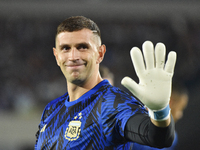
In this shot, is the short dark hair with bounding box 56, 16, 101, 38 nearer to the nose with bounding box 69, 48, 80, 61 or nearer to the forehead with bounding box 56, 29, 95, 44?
A: the forehead with bounding box 56, 29, 95, 44

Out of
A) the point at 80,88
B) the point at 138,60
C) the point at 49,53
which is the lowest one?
the point at 80,88

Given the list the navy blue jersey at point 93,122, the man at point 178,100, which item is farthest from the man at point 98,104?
the man at point 178,100

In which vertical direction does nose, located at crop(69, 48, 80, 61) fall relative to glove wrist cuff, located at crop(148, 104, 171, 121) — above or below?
above

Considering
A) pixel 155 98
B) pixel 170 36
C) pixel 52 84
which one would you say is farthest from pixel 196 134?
pixel 155 98

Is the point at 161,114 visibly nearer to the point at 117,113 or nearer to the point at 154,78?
the point at 154,78

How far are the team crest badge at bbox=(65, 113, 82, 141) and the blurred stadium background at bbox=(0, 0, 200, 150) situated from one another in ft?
→ 16.7

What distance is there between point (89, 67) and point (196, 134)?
191 inches

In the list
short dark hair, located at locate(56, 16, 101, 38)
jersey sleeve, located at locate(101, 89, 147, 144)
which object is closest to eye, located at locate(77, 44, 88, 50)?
short dark hair, located at locate(56, 16, 101, 38)

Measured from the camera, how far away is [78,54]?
2078 millimetres

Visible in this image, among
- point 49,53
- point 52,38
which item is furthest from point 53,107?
point 52,38

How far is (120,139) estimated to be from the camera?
1.74 meters

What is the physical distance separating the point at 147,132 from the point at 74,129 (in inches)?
26.8

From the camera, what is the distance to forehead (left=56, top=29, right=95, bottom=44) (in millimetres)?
2110

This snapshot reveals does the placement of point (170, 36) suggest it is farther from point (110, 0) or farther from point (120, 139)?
point (120, 139)
